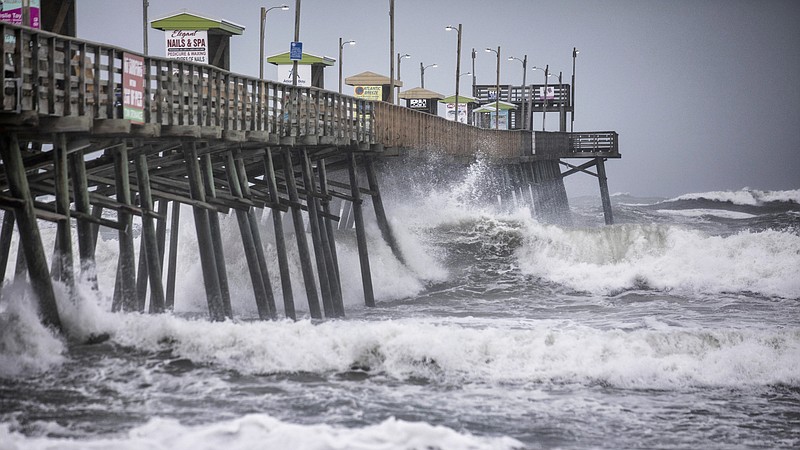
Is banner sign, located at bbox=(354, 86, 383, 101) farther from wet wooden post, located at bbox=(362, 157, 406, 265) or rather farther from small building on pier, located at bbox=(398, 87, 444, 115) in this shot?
small building on pier, located at bbox=(398, 87, 444, 115)

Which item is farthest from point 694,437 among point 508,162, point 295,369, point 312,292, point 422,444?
point 508,162

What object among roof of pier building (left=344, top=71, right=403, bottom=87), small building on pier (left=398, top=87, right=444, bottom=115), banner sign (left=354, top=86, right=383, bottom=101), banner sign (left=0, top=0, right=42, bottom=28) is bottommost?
banner sign (left=0, top=0, right=42, bottom=28)

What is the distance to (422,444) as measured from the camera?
12.5 meters

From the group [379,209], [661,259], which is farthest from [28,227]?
[661,259]

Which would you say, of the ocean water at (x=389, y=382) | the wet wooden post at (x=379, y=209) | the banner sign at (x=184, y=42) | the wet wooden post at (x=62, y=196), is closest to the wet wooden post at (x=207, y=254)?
the ocean water at (x=389, y=382)

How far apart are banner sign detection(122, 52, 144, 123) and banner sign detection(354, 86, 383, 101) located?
22.9 meters

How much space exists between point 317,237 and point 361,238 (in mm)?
2721

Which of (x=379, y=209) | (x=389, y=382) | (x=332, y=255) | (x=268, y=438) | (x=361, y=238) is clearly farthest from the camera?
(x=379, y=209)

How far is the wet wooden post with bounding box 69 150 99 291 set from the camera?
54.2 ft

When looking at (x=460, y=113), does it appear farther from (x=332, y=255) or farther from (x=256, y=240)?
(x=256, y=240)

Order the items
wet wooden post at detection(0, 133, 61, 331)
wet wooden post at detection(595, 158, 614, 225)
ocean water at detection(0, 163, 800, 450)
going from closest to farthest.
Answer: ocean water at detection(0, 163, 800, 450) → wet wooden post at detection(0, 133, 61, 331) → wet wooden post at detection(595, 158, 614, 225)

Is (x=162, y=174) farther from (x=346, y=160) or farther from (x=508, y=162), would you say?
(x=508, y=162)

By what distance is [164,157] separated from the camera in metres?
21.7

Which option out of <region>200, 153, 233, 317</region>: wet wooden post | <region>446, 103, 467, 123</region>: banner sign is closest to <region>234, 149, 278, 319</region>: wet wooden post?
<region>200, 153, 233, 317</region>: wet wooden post
